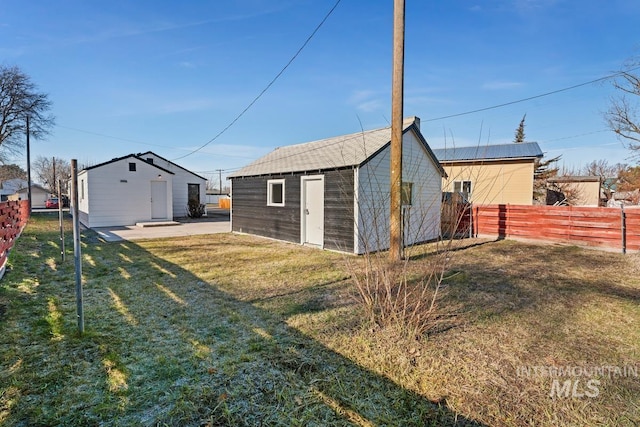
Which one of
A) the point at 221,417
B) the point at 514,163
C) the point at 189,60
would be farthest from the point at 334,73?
the point at 514,163

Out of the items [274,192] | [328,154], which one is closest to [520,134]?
[328,154]

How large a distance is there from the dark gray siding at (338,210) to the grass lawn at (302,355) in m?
2.81

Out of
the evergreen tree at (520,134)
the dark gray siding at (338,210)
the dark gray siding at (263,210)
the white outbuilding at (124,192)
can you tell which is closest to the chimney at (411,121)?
the dark gray siding at (338,210)

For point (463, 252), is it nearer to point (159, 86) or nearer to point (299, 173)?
point (299, 173)

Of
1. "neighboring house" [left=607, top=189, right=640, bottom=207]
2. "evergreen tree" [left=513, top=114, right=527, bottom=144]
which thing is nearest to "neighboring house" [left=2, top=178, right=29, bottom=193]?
"evergreen tree" [left=513, top=114, right=527, bottom=144]

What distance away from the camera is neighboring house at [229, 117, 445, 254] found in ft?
26.2

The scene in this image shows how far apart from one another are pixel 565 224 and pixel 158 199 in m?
18.2

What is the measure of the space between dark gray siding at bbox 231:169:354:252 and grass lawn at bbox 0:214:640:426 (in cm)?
294

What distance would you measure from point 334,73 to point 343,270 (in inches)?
286

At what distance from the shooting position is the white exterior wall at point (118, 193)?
1440 centimetres

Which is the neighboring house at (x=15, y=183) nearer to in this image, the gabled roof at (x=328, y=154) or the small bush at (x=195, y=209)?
the small bush at (x=195, y=209)

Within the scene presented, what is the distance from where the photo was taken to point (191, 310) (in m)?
3.96

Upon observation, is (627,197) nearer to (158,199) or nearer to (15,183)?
(158,199)

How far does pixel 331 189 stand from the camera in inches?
335
